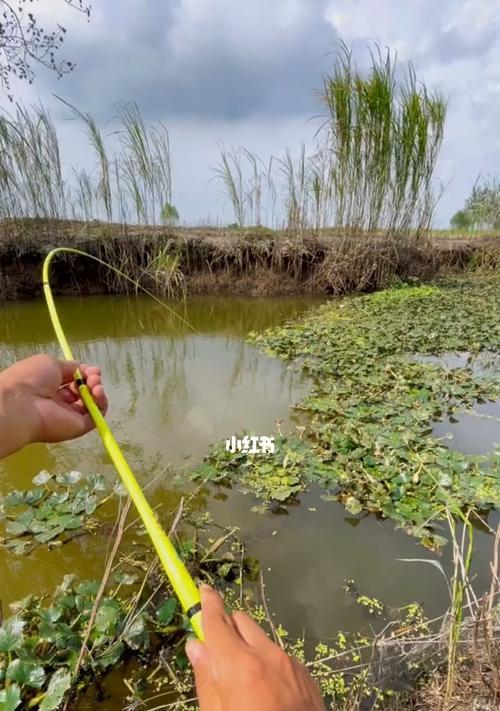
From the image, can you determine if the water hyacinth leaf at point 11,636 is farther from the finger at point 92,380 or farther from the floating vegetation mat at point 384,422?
the floating vegetation mat at point 384,422

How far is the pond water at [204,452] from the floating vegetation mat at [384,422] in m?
0.13

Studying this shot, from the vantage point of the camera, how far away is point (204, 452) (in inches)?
97.0

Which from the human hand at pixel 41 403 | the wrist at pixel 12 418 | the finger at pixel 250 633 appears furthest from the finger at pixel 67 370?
the finger at pixel 250 633

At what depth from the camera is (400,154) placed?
7191mm

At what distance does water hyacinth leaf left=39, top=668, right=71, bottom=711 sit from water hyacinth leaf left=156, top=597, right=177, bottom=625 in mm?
309

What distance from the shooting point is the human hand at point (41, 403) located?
105 centimetres

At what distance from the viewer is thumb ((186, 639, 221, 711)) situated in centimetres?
51

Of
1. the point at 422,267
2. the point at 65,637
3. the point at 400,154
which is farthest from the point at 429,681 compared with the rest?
the point at 422,267

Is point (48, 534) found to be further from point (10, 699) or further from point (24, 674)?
point (10, 699)

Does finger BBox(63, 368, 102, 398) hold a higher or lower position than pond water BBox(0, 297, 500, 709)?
higher

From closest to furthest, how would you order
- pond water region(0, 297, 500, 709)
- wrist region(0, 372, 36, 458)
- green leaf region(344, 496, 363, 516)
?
wrist region(0, 372, 36, 458), pond water region(0, 297, 500, 709), green leaf region(344, 496, 363, 516)

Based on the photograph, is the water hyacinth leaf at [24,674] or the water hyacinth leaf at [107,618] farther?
the water hyacinth leaf at [107,618]

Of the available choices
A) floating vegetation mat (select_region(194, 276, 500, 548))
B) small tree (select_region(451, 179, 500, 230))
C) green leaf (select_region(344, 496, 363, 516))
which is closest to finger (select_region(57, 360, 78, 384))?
floating vegetation mat (select_region(194, 276, 500, 548))

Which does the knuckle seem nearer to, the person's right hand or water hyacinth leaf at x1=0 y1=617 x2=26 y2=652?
the person's right hand
